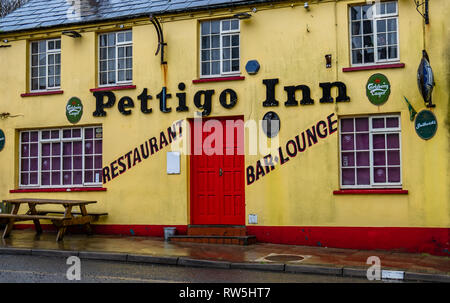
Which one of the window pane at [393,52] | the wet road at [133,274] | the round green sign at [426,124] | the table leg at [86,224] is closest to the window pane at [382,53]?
the window pane at [393,52]

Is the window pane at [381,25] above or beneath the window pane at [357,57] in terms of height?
above

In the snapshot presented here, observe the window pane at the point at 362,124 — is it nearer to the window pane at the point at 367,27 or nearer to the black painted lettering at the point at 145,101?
the window pane at the point at 367,27

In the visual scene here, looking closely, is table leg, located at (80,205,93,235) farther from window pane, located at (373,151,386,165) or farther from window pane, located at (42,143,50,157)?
window pane, located at (373,151,386,165)

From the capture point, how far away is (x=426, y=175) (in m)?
12.7

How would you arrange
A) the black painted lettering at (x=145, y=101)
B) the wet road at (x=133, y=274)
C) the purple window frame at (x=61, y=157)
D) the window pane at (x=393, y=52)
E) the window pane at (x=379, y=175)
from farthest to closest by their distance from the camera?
the purple window frame at (x=61, y=157) < the black painted lettering at (x=145, y=101) < the window pane at (x=393, y=52) < the window pane at (x=379, y=175) < the wet road at (x=133, y=274)

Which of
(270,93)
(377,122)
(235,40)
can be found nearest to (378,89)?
(377,122)

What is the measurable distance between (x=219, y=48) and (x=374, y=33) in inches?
152

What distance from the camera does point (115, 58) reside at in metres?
15.7

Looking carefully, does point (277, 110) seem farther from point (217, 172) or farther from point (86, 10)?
point (86, 10)

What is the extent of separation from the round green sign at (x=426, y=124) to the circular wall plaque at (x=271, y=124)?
3242 mm

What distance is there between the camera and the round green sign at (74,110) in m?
15.8
